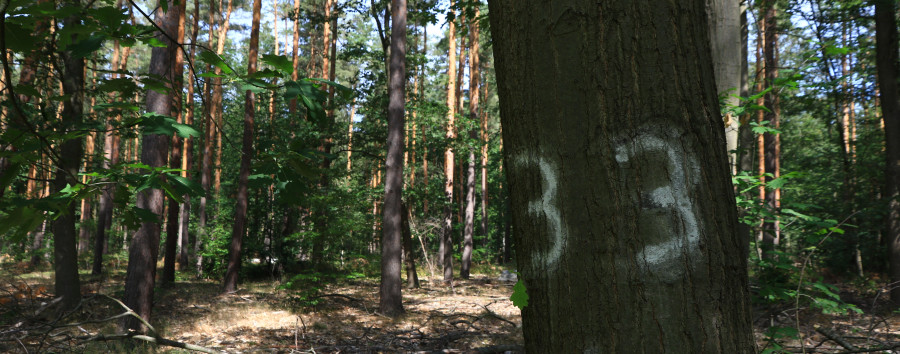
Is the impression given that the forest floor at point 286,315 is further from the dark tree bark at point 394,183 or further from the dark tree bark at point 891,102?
the dark tree bark at point 891,102

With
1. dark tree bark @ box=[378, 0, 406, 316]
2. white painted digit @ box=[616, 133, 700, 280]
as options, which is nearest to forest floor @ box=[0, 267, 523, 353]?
dark tree bark @ box=[378, 0, 406, 316]

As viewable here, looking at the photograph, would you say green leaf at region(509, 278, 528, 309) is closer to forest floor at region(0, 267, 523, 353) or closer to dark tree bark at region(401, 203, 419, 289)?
forest floor at region(0, 267, 523, 353)

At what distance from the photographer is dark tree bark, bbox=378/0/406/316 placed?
9.64 metres

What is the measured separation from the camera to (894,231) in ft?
29.2

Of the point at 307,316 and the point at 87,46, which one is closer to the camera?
the point at 87,46

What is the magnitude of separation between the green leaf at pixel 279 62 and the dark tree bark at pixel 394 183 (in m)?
7.96

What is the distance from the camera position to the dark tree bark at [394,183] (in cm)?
964

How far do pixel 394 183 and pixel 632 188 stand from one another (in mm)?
8963

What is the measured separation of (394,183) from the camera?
31.9 feet

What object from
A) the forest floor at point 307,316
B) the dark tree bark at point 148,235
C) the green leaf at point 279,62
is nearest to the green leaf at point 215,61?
the green leaf at point 279,62

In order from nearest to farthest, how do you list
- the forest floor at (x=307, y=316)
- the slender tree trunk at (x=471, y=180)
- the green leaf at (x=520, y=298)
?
the green leaf at (x=520, y=298), the forest floor at (x=307, y=316), the slender tree trunk at (x=471, y=180)

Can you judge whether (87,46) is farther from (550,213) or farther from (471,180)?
(471,180)

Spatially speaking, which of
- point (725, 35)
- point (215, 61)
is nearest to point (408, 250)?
point (725, 35)

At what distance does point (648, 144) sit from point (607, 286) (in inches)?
10.9
